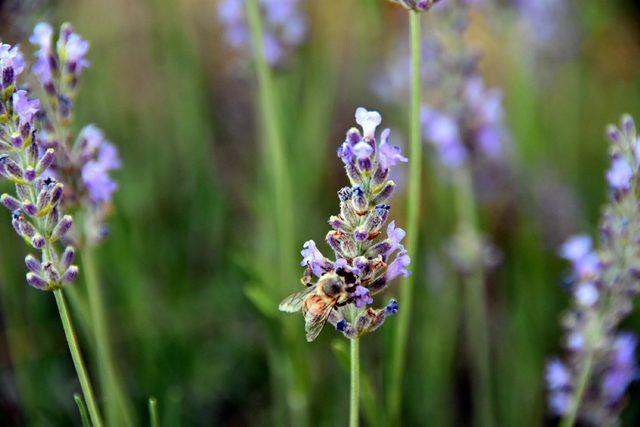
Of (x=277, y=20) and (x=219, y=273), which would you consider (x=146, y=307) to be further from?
(x=277, y=20)

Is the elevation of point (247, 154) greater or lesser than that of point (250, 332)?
greater

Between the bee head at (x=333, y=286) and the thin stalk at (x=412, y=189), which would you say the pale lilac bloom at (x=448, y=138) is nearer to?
the thin stalk at (x=412, y=189)

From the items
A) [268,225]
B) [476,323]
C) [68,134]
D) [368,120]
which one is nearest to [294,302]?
[368,120]

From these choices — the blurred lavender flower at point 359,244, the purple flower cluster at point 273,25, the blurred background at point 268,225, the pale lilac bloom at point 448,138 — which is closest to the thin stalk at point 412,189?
the blurred background at point 268,225

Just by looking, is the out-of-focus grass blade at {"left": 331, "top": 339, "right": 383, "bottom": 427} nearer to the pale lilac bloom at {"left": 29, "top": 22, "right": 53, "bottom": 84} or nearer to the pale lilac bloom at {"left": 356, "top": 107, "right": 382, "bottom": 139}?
the pale lilac bloom at {"left": 356, "top": 107, "right": 382, "bottom": 139}

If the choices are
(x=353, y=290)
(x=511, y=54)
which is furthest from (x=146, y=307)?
(x=511, y=54)

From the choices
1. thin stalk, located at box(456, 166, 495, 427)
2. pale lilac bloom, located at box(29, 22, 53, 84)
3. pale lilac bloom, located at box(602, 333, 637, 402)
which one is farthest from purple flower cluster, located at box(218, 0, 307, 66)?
pale lilac bloom, located at box(602, 333, 637, 402)
